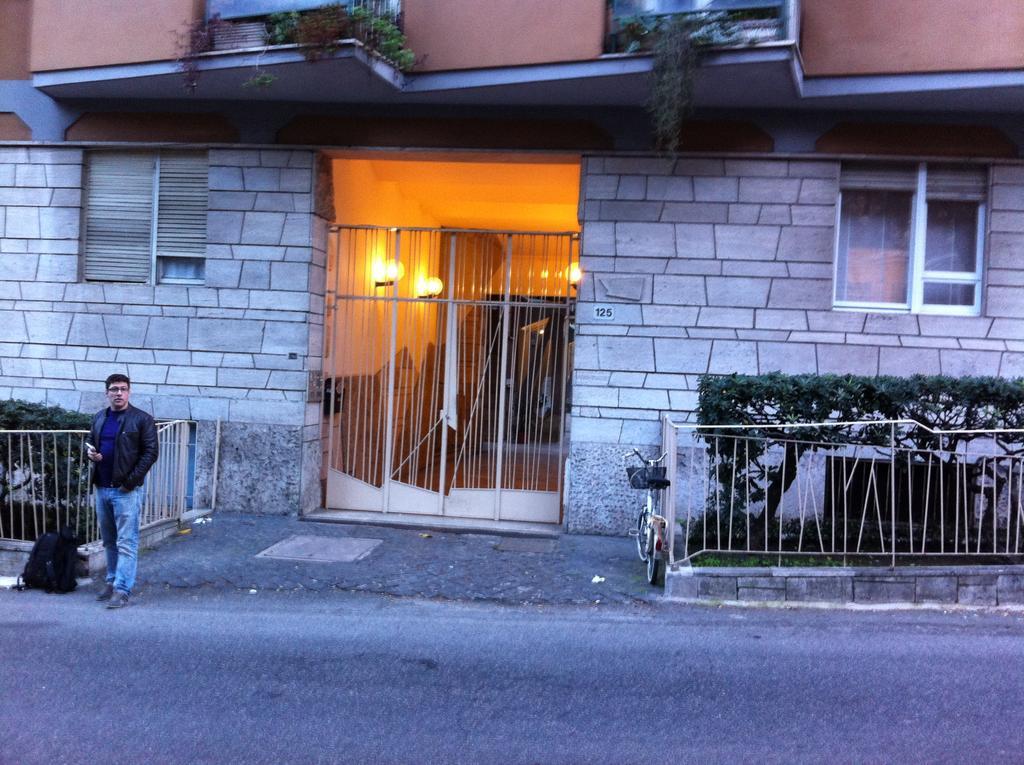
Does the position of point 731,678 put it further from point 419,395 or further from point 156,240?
point 156,240

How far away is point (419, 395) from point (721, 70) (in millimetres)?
4548

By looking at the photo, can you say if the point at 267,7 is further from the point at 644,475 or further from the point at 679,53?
the point at 644,475

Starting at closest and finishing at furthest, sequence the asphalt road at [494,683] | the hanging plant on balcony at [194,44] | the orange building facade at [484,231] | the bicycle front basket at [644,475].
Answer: the asphalt road at [494,683], the bicycle front basket at [644,475], the orange building facade at [484,231], the hanging plant on balcony at [194,44]

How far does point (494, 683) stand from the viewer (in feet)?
17.9

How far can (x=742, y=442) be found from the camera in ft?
25.4

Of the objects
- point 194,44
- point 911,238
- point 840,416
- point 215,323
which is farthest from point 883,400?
point 194,44

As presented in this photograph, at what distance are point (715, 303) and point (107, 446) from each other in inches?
228

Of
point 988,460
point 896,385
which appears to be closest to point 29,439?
point 896,385

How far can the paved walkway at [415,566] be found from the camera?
762 cm

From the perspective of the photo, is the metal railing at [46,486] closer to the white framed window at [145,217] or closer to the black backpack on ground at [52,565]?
the black backpack on ground at [52,565]

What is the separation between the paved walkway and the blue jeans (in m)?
0.33

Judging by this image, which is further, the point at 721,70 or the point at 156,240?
the point at 156,240

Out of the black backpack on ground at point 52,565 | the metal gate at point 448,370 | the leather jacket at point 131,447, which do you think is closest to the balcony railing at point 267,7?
the metal gate at point 448,370

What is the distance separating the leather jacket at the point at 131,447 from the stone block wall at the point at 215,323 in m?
2.75
